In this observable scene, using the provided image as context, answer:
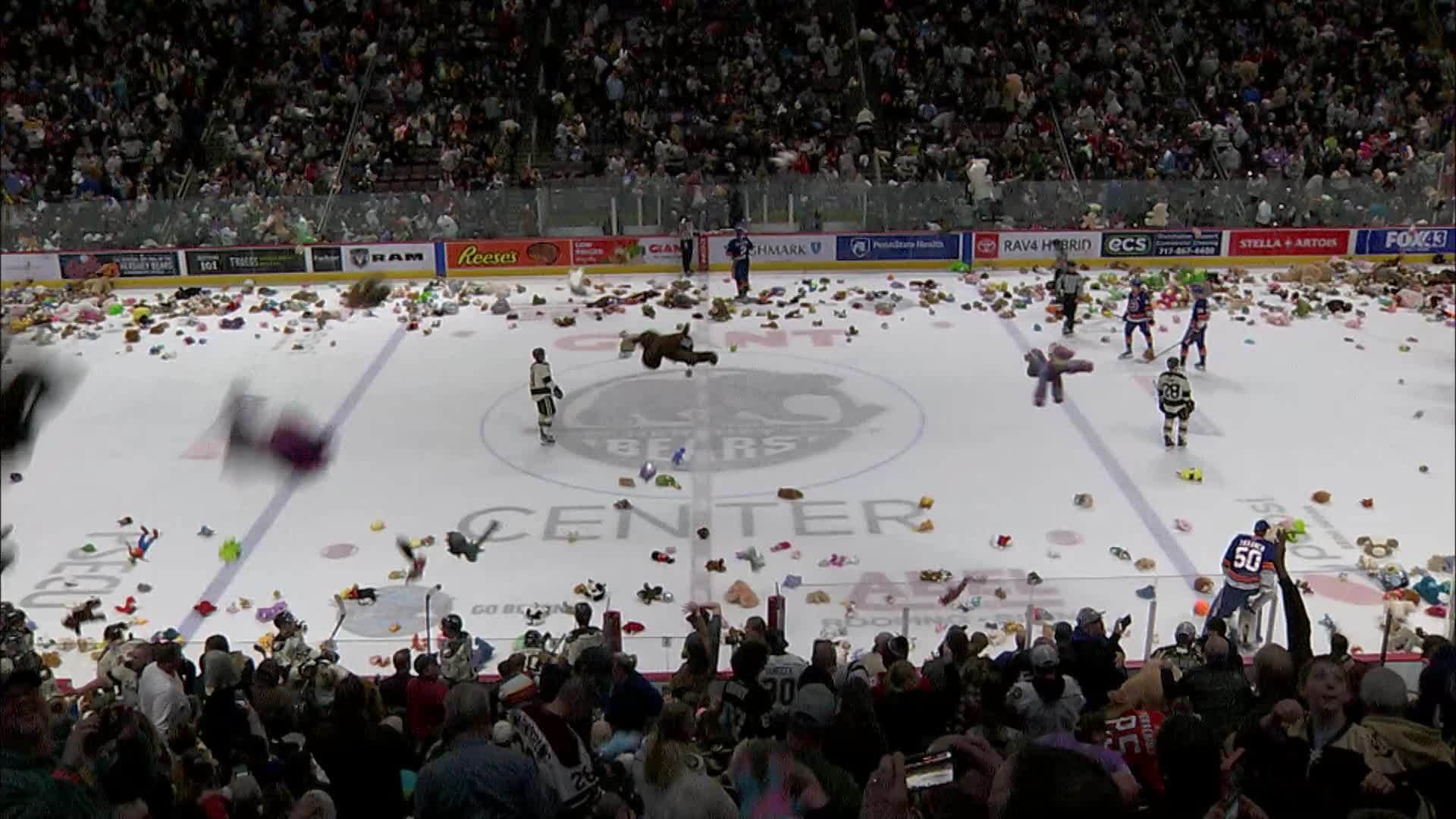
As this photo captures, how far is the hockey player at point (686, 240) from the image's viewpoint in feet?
68.0

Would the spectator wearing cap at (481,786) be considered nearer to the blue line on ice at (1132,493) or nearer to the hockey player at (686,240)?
the blue line on ice at (1132,493)

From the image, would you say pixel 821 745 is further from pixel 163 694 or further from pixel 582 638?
pixel 163 694

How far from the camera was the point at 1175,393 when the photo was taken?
12094mm

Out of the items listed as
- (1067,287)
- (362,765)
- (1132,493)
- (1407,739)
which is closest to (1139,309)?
(1067,287)

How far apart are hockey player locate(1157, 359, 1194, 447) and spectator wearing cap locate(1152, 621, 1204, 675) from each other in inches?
215

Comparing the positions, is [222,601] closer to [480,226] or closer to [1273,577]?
[1273,577]

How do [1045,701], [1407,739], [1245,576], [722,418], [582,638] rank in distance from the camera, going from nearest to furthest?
[1407,739]
[1045,701]
[582,638]
[1245,576]
[722,418]

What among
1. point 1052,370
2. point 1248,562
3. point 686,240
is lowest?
point 1248,562

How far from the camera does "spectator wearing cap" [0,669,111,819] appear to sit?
146 inches

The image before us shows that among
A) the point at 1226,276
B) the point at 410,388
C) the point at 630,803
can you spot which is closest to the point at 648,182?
the point at 410,388

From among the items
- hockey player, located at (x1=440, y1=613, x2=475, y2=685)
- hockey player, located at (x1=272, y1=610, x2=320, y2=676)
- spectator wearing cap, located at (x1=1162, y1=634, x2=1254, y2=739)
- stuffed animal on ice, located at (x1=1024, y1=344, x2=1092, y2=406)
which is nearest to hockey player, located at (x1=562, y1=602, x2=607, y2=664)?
hockey player, located at (x1=440, y1=613, x2=475, y2=685)

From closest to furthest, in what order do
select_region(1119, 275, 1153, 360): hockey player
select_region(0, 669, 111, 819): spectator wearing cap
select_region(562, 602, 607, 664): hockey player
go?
select_region(0, 669, 111, 819): spectator wearing cap, select_region(562, 602, 607, 664): hockey player, select_region(1119, 275, 1153, 360): hockey player

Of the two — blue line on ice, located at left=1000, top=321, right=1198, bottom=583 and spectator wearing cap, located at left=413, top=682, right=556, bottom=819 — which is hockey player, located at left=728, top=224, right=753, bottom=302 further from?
spectator wearing cap, located at left=413, top=682, right=556, bottom=819

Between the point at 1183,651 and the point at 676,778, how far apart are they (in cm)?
362
